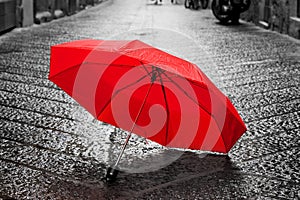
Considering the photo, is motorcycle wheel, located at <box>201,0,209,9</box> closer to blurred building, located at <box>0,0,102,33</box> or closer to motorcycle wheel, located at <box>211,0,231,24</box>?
blurred building, located at <box>0,0,102,33</box>

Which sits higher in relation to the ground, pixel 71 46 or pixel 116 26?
pixel 71 46

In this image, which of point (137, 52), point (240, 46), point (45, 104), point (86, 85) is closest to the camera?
point (137, 52)

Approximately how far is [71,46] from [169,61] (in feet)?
1.83

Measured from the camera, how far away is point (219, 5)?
14844mm

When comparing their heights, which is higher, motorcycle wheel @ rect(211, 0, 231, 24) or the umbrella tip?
the umbrella tip

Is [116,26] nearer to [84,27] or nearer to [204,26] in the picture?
[84,27]

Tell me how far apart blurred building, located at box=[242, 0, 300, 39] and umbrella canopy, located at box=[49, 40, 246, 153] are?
27.5 feet

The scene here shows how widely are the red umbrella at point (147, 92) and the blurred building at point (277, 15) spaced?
8.37m

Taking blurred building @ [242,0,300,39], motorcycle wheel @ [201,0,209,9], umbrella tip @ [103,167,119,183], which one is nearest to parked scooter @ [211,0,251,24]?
blurred building @ [242,0,300,39]

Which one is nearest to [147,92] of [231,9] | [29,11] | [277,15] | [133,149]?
[133,149]

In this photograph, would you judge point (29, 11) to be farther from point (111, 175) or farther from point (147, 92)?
point (111, 175)

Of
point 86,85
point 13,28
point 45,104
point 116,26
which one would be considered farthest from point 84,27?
point 86,85

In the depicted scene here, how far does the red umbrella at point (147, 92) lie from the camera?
128 inches

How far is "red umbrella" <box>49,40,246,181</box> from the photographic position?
324 cm
